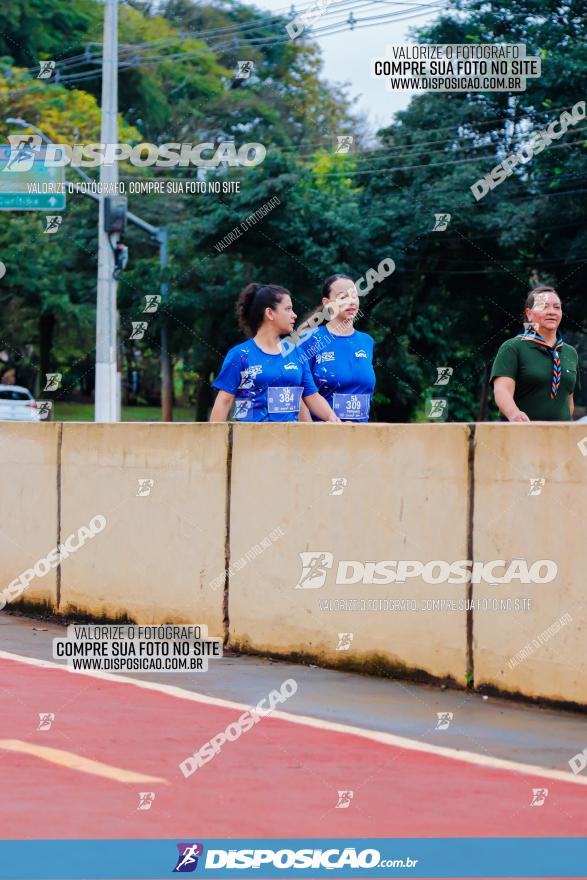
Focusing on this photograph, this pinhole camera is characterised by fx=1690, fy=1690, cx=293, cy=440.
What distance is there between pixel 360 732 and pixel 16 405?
35.1 metres

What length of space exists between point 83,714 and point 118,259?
64.7 feet

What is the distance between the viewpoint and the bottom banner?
16.0 feet

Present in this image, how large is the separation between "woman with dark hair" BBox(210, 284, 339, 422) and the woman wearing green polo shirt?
1.23 meters

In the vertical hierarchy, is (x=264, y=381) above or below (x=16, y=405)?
above

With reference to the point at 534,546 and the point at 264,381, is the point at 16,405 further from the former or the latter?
the point at 534,546

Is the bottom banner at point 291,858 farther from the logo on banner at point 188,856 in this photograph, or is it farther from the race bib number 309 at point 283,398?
the race bib number 309 at point 283,398

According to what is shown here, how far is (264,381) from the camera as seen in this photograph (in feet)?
31.3

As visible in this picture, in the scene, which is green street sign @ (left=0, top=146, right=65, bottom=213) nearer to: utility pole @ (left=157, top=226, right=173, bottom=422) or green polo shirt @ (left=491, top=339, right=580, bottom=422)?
utility pole @ (left=157, top=226, right=173, bottom=422)

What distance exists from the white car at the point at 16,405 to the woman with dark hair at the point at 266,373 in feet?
100

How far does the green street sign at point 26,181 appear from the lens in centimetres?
3105

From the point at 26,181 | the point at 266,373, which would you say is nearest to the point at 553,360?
the point at 266,373

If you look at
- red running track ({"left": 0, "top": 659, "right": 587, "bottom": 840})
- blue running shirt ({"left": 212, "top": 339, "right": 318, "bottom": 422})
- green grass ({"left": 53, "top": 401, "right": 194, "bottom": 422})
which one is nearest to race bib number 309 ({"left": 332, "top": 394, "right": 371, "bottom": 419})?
blue running shirt ({"left": 212, "top": 339, "right": 318, "bottom": 422})

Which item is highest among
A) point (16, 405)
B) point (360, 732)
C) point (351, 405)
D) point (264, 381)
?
point (264, 381)

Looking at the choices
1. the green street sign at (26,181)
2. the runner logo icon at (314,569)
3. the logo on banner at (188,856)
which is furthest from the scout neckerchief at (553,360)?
the green street sign at (26,181)
